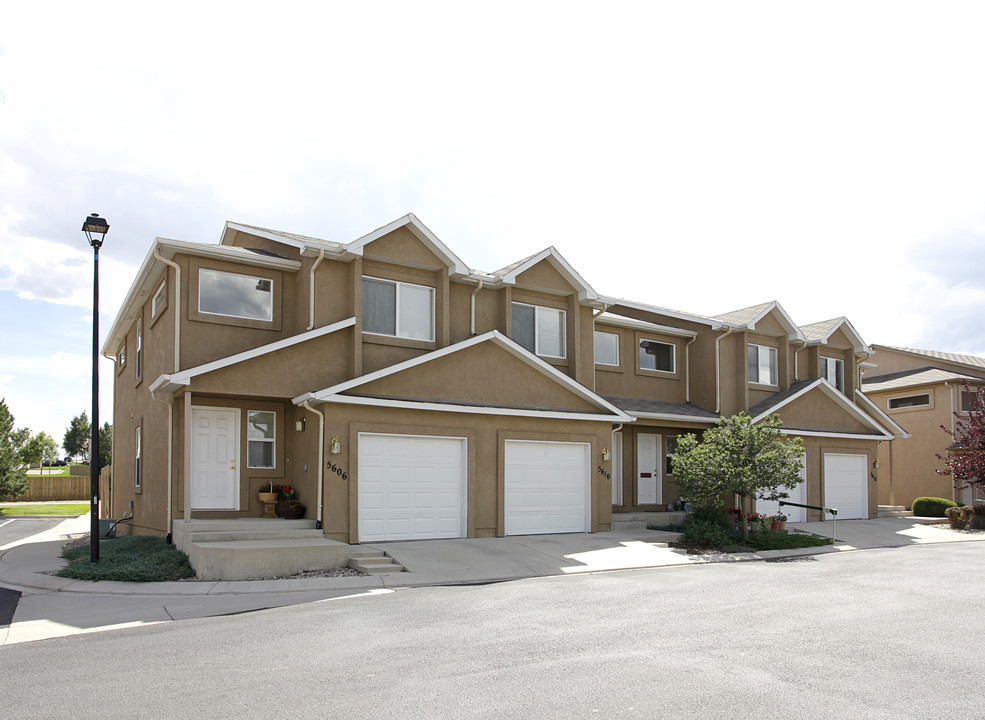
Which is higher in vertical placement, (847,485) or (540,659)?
(540,659)

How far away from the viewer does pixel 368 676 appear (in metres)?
6.89

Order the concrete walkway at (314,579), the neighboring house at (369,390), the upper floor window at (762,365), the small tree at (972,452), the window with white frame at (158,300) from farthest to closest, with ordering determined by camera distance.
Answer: the upper floor window at (762,365), the small tree at (972,452), the window with white frame at (158,300), the neighboring house at (369,390), the concrete walkway at (314,579)

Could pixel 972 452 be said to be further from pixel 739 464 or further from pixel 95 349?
pixel 95 349

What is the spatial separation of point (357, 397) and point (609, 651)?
9.11 metres

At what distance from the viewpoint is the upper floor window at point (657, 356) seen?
2417cm

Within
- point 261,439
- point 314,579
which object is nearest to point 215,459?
point 261,439

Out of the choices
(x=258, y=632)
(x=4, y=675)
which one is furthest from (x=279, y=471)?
(x=4, y=675)

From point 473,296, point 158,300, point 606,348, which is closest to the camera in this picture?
point 158,300

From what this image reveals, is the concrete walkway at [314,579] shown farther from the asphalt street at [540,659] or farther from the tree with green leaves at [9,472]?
the tree with green leaves at [9,472]

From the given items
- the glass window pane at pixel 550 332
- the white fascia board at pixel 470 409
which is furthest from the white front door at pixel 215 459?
the glass window pane at pixel 550 332

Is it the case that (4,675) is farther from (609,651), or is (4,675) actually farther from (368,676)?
(609,651)

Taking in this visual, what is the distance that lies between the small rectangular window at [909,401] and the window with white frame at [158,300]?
27778 millimetres

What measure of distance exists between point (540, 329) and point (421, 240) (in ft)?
13.7

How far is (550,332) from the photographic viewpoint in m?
20.7
